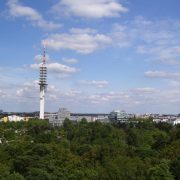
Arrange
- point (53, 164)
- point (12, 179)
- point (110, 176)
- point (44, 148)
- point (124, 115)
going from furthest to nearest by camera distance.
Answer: point (124, 115)
point (44, 148)
point (53, 164)
point (110, 176)
point (12, 179)

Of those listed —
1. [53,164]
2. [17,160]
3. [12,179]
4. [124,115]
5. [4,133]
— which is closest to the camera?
[12,179]

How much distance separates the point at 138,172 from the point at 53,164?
765 centimetres

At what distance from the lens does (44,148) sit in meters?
47.9

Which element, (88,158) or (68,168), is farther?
(88,158)

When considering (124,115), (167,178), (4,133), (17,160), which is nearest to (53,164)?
(17,160)

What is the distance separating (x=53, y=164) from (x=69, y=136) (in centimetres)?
4503

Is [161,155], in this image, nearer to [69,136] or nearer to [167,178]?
[167,178]

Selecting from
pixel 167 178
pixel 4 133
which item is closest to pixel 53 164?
pixel 167 178

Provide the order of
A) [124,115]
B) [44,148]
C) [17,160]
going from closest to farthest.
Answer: [17,160]
[44,148]
[124,115]

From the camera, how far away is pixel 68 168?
128 ft

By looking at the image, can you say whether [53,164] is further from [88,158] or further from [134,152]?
[134,152]

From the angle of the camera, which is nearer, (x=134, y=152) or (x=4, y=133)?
(x=134, y=152)

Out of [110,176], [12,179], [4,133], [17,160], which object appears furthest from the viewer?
[4,133]

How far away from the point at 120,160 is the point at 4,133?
46.1 metres
